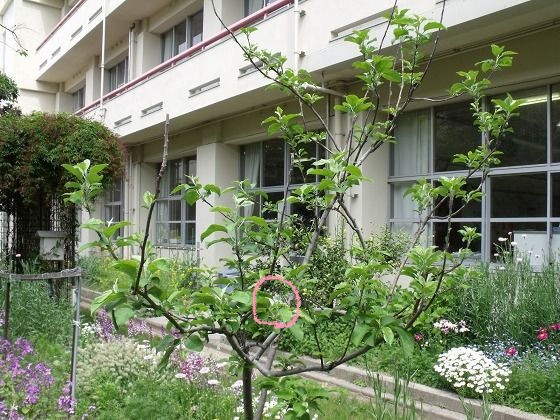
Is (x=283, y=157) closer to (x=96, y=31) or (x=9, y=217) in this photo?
(x=9, y=217)

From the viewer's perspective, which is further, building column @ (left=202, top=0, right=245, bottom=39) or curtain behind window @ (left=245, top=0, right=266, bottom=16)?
building column @ (left=202, top=0, right=245, bottom=39)

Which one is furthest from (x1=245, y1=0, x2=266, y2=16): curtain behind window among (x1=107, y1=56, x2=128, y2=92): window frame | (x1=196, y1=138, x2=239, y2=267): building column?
(x1=107, y1=56, x2=128, y2=92): window frame

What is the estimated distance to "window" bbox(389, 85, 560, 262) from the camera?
725cm

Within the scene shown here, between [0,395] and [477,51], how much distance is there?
276 inches

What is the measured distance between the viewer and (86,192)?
6.55 ft

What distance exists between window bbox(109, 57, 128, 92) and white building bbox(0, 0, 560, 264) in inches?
2.9

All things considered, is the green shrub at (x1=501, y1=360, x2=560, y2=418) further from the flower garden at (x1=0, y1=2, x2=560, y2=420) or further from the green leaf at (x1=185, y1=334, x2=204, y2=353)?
the green leaf at (x1=185, y1=334, x2=204, y2=353)

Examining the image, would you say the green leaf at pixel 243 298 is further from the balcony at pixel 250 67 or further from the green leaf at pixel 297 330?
the balcony at pixel 250 67

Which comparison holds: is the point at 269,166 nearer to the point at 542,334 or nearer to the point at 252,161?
the point at 252,161

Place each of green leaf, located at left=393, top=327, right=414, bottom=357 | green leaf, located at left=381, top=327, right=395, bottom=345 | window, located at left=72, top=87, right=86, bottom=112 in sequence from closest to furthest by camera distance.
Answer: green leaf, located at left=381, top=327, right=395, bottom=345
green leaf, located at left=393, top=327, right=414, bottom=357
window, located at left=72, top=87, right=86, bottom=112

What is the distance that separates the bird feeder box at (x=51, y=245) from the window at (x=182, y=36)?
25.8 feet

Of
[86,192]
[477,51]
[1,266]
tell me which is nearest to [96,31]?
[1,266]

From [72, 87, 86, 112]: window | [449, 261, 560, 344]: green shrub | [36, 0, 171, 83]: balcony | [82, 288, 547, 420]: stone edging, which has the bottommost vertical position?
[82, 288, 547, 420]: stone edging

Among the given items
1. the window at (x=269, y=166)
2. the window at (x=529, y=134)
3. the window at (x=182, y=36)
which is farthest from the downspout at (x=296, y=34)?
the window at (x=182, y=36)
